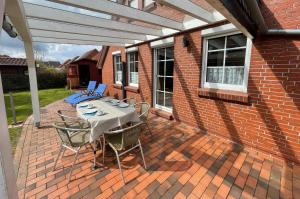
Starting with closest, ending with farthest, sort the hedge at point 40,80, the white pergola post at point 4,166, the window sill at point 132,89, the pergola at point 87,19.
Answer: the white pergola post at point 4,166
the pergola at point 87,19
the window sill at point 132,89
the hedge at point 40,80

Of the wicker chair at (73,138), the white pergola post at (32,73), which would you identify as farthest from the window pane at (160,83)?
the white pergola post at (32,73)

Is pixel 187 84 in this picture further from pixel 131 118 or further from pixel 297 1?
pixel 297 1

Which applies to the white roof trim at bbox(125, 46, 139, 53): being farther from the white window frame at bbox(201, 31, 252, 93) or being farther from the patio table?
the patio table

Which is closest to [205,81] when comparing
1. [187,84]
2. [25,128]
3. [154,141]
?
[187,84]

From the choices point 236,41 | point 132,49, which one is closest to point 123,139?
point 236,41

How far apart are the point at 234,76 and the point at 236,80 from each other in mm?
93

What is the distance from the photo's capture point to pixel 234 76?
3.16 meters

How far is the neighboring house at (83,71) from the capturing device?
48.9ft

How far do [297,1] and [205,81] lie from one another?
6.36ft

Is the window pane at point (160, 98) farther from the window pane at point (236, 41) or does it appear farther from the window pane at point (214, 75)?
the window pane at point (236, 41)

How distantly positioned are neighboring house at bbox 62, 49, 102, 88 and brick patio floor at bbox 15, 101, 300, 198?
12750mm

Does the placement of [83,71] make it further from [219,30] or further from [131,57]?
[219,30]

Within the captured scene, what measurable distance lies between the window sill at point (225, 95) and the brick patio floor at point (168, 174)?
0.94m

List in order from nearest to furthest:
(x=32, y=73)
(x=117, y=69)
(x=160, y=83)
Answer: (x=32, y=73)
(x=160, y=83)
(x=117, y=69)
